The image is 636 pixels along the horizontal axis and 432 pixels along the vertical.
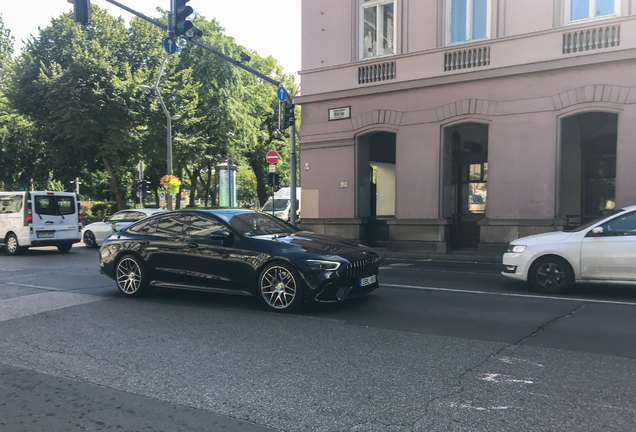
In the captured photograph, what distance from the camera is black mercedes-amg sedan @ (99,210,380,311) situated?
6.94 m

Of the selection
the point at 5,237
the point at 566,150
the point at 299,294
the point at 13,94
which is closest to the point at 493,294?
the point at 299,294

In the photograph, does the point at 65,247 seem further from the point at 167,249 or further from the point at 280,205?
the point at 280,205

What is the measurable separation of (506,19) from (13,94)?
86.6 ft

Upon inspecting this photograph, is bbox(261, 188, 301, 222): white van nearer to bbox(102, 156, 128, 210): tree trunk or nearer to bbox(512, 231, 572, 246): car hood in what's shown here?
bbox(102, 156, 128, 210): tree trunk

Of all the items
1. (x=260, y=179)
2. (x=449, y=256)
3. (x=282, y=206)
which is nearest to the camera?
(x=449, y=256)

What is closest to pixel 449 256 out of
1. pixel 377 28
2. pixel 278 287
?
pixel 377 28

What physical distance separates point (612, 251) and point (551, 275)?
3.17 ft

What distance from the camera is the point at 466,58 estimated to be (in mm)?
15273

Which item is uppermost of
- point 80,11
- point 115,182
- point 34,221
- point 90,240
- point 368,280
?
point 80,11

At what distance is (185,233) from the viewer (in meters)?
8.12

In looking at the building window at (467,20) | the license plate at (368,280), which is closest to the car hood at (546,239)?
the license plate at (368,280)

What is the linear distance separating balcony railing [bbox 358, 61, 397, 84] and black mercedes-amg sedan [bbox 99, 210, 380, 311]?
31.5 ft

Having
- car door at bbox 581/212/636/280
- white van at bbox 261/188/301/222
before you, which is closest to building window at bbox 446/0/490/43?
car door at bbox 581/212/636/280

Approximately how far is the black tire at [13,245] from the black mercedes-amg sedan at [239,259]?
9273 mm
